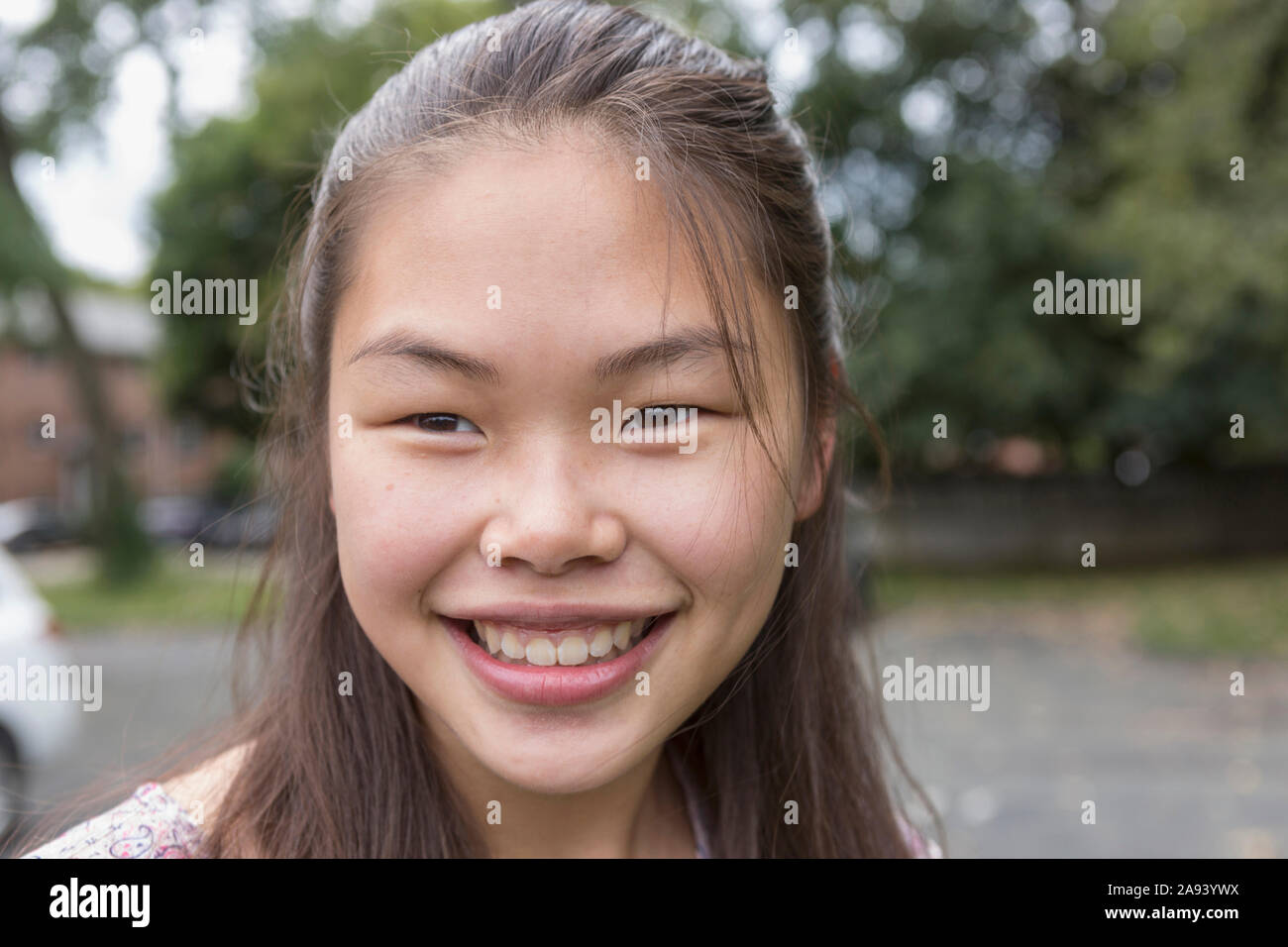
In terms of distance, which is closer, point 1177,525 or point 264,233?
point 1177,525

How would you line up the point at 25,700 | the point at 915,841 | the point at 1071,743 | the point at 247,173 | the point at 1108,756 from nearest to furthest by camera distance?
1. the point at 915,841
2. the point at 25,700
3. the point at 1108,756
4. the point at 1071,743
5. the point at 247,173

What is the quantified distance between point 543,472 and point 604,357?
0.49 feet

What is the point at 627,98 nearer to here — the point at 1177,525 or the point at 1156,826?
the point at 1156,826

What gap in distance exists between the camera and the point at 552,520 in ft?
3.76

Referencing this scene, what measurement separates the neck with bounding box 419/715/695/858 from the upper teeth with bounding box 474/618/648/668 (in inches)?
11.6

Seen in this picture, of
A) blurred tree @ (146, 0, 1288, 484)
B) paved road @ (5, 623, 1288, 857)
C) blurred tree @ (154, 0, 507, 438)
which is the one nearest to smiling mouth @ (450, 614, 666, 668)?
paved road @ (5, 623, 1288, 857)

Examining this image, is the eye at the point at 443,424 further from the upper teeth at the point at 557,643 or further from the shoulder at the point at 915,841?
the shoulder at the point at 915,841

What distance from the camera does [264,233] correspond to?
22391 millimetres

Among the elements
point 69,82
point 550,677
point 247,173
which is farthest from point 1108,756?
point 247,173

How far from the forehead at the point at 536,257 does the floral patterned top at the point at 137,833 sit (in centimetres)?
68

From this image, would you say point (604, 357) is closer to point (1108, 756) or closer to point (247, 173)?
point (1108, 756)

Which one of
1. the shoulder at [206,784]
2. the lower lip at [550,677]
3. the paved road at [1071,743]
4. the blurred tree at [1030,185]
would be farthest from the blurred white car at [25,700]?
the blurred tree at [1030,185]

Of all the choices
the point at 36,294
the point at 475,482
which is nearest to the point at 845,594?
the point at 475,482
